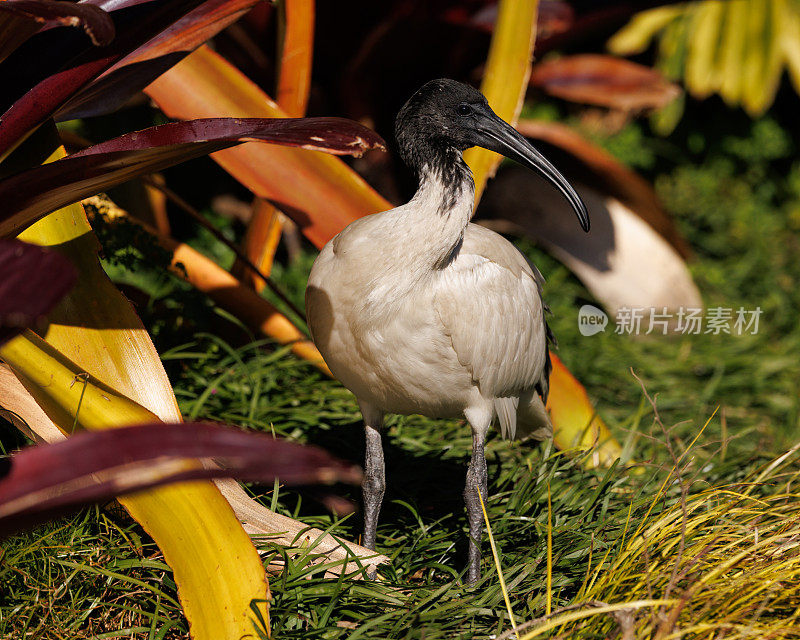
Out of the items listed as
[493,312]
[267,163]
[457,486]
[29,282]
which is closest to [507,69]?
[267,163]

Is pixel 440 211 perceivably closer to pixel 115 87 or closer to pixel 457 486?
pixel 115 87

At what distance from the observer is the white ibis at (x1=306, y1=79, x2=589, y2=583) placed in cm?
202

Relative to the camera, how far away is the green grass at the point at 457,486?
2066 millimetres

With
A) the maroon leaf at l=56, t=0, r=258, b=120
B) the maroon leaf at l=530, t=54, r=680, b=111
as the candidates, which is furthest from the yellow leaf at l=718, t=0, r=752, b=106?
the maroon leaf at l=56, t=0, r=258, b=120

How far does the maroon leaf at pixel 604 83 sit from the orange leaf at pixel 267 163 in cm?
259

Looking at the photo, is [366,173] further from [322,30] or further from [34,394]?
[34,394]

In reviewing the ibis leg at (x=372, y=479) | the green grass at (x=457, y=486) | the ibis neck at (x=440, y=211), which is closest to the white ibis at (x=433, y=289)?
the ibis neck at (x=440, y=211)

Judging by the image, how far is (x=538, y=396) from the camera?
274cm

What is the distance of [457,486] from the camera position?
2879 millimetres

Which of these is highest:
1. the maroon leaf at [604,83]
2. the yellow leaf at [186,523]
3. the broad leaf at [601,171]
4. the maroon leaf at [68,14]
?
the maroon leaf at [604,83]

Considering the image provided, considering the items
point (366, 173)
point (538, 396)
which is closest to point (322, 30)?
point (366, 173)

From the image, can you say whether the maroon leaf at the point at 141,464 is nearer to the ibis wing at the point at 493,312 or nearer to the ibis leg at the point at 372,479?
the ibis wing at the point at 493,312

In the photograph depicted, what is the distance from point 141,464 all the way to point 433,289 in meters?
1.08

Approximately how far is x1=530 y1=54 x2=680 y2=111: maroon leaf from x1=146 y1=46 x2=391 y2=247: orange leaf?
259cm
